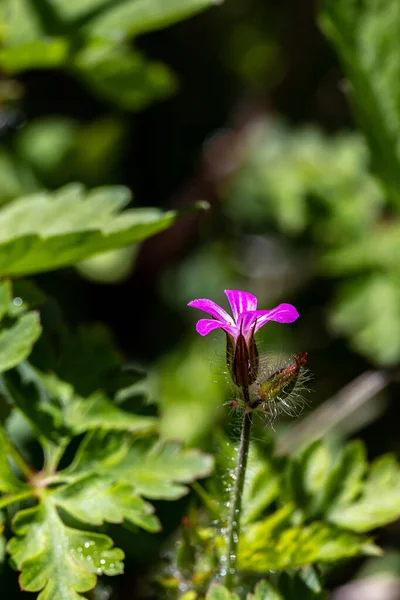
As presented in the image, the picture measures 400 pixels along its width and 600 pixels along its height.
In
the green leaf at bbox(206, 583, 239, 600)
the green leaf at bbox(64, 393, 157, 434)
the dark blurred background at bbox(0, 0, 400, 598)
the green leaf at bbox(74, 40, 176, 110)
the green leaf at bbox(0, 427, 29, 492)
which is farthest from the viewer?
the dark blurred background at bbox(0, 0, 400, 598)

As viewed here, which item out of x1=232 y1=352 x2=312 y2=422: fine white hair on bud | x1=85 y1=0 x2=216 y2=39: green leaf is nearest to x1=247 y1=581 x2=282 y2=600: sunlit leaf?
x1=232 y1=352 x2=312 y2=422: fine white hair on bud

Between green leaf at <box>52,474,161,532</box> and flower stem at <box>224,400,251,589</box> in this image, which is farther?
green leaf at <box>52,474,161,532</box>

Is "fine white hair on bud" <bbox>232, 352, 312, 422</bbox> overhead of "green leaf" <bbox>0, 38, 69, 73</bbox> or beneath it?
beneath

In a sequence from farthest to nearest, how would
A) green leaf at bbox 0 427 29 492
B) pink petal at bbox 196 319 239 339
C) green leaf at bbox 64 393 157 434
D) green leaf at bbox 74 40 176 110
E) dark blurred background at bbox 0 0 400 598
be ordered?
dark blurred background at bbox 0 0 400 598 < green leaf at bbox 74 40 176 110 < green leaf at bbox 64 393 157 434 < green leaf at bbox 0 427 29 492 < pink petal at bbox 196 319 239 339

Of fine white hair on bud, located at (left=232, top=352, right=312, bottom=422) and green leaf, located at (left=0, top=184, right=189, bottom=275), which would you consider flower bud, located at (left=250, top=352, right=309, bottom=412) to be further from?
green leaf, located at (left=0, top=184, right=189, bottom=275)

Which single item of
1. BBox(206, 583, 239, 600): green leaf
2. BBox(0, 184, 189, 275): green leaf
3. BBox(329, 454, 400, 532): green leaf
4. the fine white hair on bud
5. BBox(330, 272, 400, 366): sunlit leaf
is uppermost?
BBox(0, 184, 189, 275): green leaf

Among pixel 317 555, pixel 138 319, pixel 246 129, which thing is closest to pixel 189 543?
pixel 317 555

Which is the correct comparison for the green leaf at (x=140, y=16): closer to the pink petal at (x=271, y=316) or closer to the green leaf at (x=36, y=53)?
the green leaf at (x=36, y=53)
